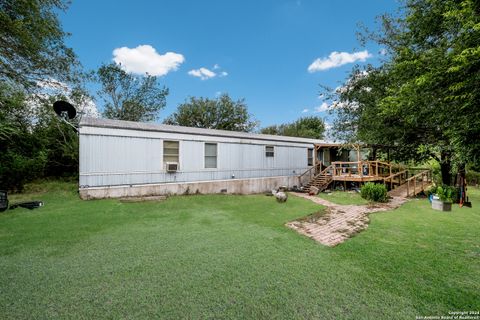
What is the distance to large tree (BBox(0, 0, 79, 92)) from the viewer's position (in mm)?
7309

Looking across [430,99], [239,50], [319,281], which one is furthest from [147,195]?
[239,50]

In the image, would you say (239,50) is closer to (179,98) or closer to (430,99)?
(179,98)

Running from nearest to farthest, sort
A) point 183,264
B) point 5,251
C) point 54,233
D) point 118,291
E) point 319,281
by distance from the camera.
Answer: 1. point 118,291
2. point 319,281
3. point 183,264
4. point 5,251
5. point 54,233

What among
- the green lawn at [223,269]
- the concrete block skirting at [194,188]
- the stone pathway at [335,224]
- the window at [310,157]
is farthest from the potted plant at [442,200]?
the window at [310,157]

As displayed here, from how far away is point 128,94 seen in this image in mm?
21828

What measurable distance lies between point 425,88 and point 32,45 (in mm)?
12062

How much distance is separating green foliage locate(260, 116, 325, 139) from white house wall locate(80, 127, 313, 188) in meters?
21.5

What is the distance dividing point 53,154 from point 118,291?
527 inches

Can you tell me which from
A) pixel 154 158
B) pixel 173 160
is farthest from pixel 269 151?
pixel 154 158

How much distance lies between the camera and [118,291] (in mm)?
2572

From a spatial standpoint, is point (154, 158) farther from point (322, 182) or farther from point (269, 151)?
point (322, 182)

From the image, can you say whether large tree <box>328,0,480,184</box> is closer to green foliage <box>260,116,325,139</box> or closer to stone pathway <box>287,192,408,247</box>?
stone pathway <box>287,192,408,247</box>

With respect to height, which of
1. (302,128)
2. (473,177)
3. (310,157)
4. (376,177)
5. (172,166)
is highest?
(302,128)

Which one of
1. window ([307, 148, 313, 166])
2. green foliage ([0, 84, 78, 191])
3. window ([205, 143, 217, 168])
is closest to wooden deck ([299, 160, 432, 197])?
window ([307, 148, 313, 166])
